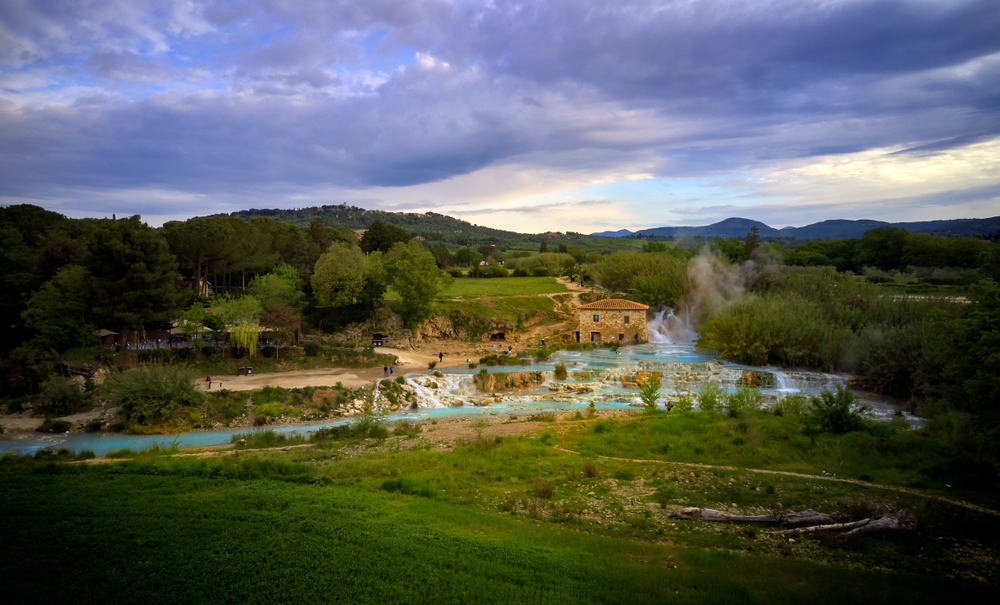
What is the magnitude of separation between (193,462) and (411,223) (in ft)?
549

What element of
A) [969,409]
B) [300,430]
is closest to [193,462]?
[300,430]

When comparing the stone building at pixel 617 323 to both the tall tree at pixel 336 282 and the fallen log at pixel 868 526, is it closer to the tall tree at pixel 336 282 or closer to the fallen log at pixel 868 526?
the tall tree at pixel 336 282

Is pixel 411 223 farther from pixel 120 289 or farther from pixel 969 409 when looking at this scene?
pixel 969 409

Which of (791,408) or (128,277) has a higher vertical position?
(128,277)

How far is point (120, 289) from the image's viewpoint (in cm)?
2878

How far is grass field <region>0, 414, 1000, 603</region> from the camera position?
21.4 ft

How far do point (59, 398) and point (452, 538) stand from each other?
80.1 ft

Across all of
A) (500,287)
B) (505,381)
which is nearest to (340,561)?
(505,381)

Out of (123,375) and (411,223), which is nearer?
(123,375)

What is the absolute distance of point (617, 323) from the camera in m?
42.4

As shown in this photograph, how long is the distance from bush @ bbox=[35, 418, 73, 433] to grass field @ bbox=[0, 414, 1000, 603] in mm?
10535

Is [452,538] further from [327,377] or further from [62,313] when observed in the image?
[62,313]

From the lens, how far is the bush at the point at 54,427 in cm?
2159

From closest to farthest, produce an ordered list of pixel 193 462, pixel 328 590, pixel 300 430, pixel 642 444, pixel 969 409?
pixel 328 590 → pixel 193 462 → pixel 642 444 → pixel 969 409 → pixel 300 430
